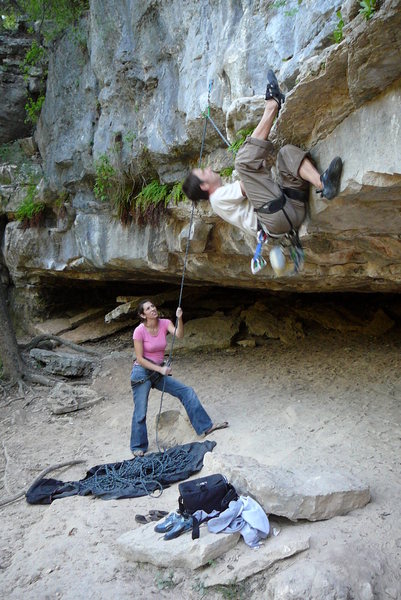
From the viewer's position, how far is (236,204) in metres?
4.25

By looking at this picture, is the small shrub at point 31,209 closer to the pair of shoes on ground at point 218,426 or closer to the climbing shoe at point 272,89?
the pair of shoes on ground at point 218,426

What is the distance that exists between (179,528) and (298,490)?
1.02 m

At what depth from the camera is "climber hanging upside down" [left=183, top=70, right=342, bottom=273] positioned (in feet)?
12.0

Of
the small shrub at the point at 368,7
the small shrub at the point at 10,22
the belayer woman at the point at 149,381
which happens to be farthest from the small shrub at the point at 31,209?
the small shrub at the point at 368,7

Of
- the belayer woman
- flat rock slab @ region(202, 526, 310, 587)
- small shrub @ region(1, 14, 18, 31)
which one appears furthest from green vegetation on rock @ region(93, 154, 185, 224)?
small shrub @ region(1, 14, 18, 31)

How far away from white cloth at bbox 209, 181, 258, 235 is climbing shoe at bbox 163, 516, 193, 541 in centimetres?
255

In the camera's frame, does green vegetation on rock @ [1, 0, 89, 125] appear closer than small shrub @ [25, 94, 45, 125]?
Yes

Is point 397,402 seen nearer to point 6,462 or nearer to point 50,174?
point 6,462

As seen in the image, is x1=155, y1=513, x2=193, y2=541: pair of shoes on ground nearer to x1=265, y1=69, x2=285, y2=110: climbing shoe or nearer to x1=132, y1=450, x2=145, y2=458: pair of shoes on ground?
x1=132, y1=450, x2=145, y2=458: pair of shoes on ground

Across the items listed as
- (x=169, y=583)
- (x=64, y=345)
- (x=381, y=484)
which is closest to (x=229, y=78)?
(x=381, y=484)

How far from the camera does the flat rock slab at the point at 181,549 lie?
3.57 metres

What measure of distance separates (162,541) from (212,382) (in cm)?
499

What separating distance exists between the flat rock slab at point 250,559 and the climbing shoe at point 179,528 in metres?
0.39

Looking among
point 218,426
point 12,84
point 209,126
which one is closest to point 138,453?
point 218,426
